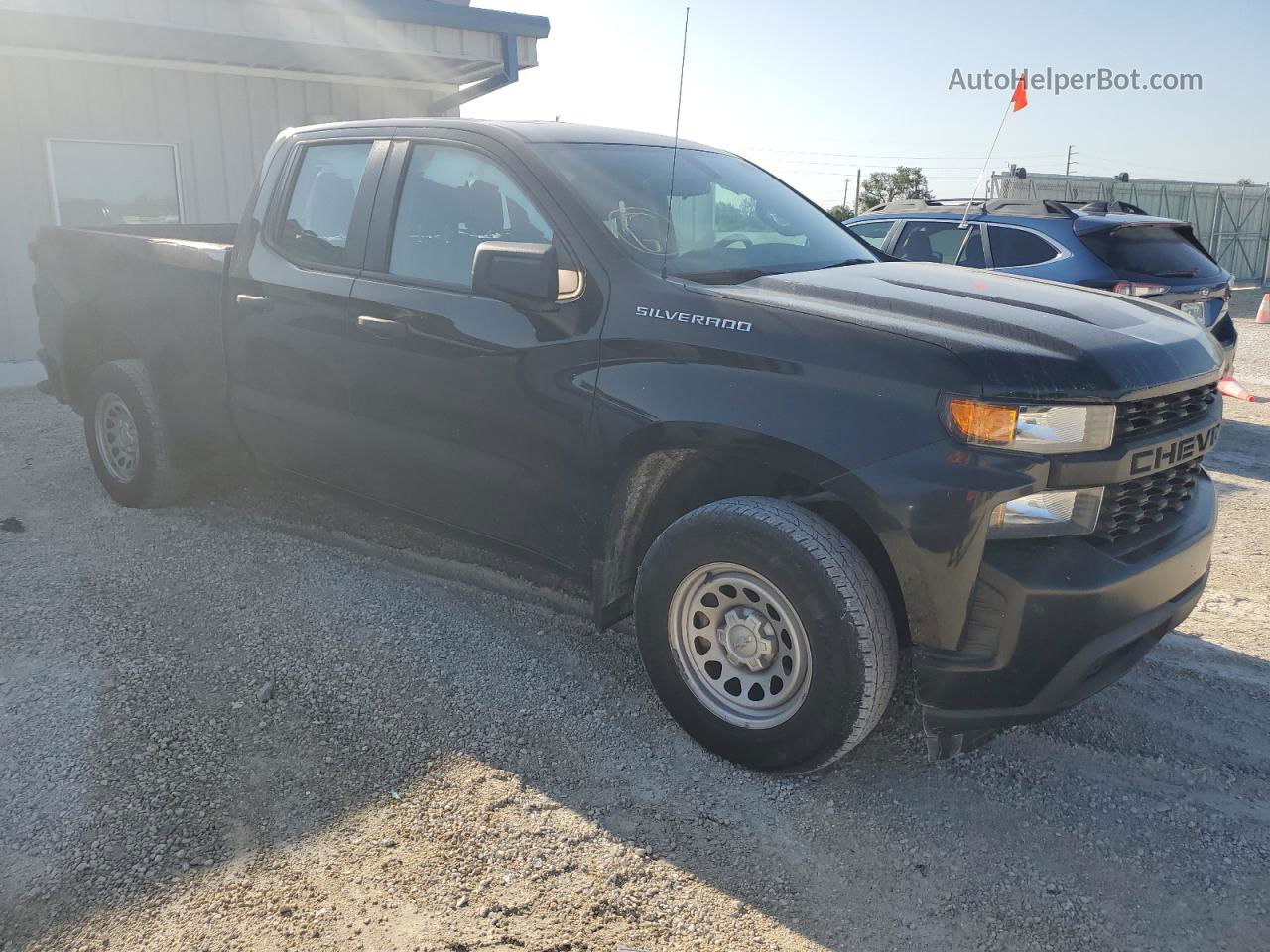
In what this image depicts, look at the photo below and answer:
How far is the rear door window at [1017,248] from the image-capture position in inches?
290

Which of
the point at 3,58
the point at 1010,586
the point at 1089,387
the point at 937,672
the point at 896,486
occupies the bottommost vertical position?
the point at 937,672

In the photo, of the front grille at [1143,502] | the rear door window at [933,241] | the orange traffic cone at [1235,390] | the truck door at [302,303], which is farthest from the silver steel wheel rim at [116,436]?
the orange traffic cone at [1235,390]

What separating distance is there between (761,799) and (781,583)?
68 centimetres

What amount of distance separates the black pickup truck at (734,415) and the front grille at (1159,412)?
2cm

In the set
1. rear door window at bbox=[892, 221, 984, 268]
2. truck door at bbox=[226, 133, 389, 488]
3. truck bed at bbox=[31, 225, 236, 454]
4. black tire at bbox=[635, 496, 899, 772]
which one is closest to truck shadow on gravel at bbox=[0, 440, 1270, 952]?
black tire at bbox=[635, 496, 899, 772]

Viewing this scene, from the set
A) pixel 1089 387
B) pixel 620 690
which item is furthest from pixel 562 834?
pixel 1089 387

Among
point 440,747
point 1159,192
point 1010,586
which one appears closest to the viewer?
A: point 1010,586

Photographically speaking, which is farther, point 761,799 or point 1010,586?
point 761,799

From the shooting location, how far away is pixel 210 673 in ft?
11.9

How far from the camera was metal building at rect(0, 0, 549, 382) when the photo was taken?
345 inches

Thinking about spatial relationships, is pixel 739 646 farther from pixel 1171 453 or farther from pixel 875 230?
pixel 875 230

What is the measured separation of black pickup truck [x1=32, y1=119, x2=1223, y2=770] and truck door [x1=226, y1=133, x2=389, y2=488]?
0.05 feet

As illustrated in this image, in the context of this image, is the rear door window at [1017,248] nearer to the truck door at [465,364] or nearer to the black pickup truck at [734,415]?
the black pickup truck at [734,415]

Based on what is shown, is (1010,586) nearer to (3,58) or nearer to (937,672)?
(937,672)
